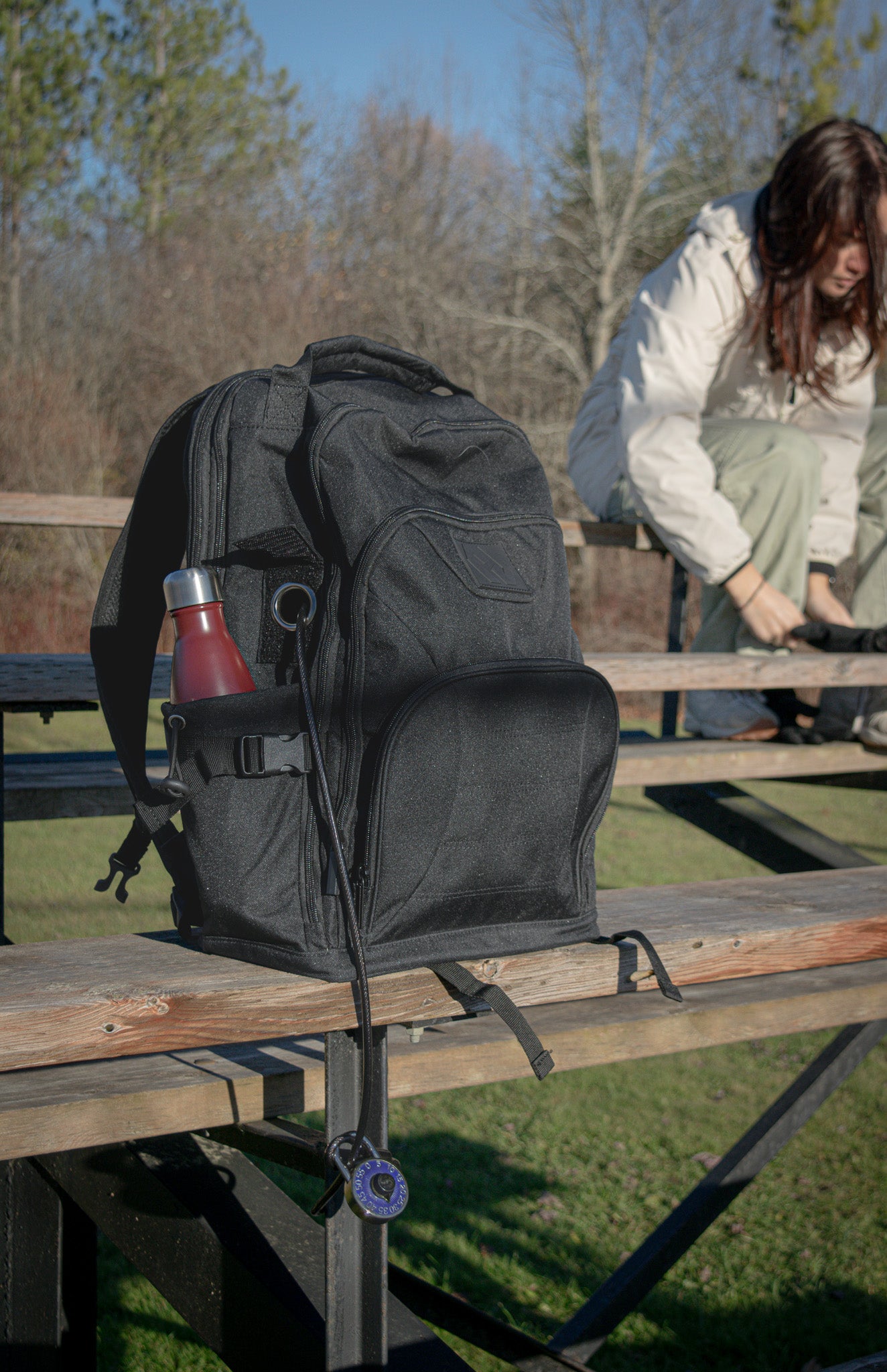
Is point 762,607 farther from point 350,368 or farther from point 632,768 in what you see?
point 350,368

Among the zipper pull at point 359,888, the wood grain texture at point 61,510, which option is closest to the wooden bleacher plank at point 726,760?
the zipper pull at point 359,888

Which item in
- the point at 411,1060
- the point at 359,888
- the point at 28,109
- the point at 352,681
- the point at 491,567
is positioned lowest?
the point at 411,1060

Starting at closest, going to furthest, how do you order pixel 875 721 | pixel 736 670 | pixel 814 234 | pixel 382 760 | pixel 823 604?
pixel 382 760 < pixel 736 670 < pixel 814 234 < pixel 875 721 < pixel 823 604

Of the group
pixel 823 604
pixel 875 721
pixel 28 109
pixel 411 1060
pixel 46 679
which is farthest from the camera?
pixel 28 109

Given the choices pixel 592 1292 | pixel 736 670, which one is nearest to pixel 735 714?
pixel 736 670

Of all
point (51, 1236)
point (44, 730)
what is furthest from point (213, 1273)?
point (44, 730)

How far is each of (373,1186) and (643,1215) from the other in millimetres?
1984

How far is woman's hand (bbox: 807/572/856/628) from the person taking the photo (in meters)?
3.09

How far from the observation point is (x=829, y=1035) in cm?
399

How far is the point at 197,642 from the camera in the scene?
1.17 meters

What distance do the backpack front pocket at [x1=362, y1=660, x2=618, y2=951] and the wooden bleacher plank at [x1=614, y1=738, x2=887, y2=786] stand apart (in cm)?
128

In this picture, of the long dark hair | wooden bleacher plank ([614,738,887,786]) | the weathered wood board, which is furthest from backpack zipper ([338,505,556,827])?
the long dark hair

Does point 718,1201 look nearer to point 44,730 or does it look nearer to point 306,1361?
point 306,1361

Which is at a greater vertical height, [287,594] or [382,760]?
[287,594]
